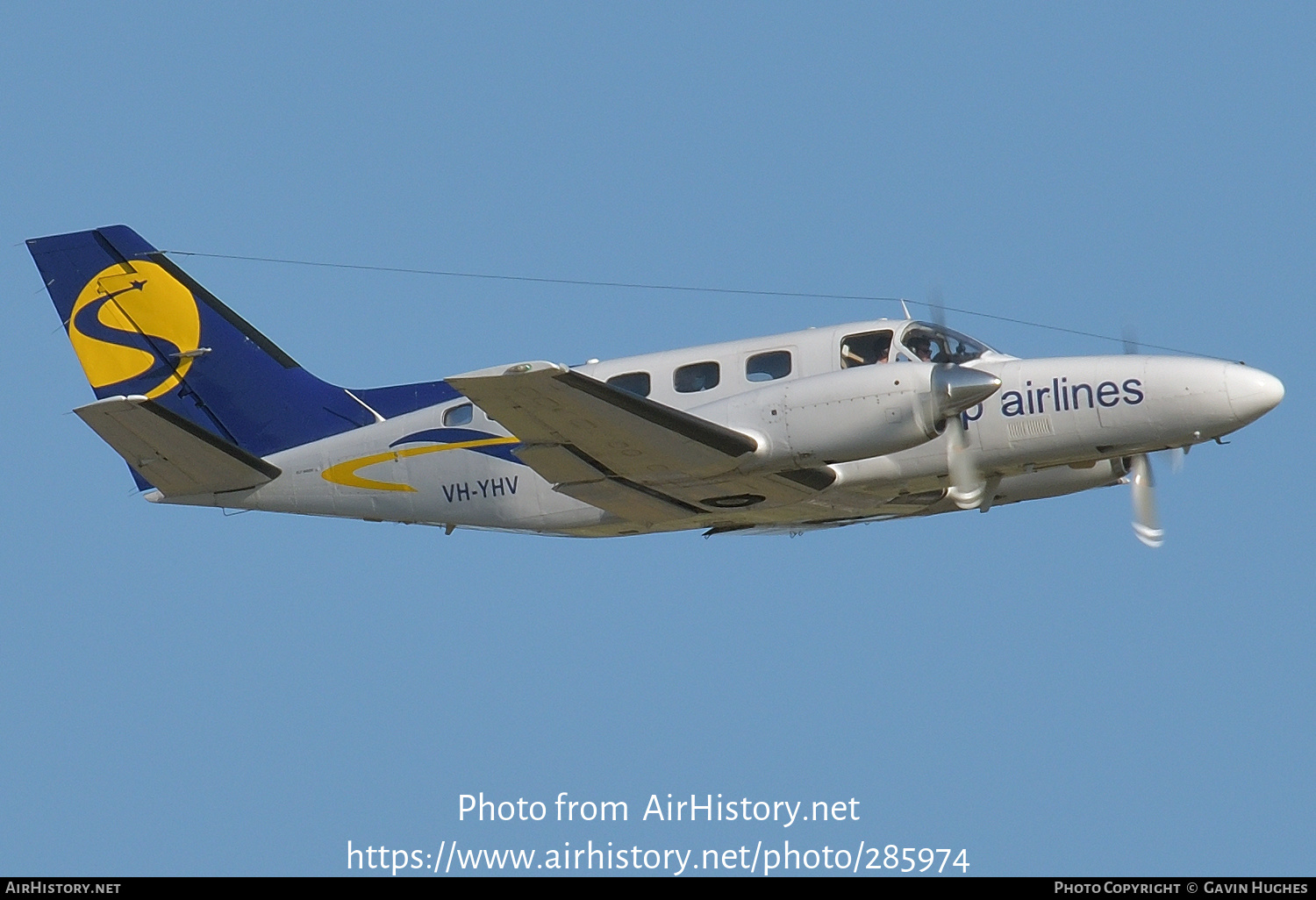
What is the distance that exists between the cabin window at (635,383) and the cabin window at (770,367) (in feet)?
3.33

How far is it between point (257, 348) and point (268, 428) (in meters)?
1.02

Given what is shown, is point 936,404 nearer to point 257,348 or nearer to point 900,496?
point 900,496

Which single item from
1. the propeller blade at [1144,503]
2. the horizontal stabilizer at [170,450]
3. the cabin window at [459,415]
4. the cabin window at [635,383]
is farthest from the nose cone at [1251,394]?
the horizontal stabilizer at [170,450]

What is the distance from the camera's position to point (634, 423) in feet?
47.5

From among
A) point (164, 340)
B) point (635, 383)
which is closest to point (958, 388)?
point (635, 383)

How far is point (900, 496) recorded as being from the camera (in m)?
16.6

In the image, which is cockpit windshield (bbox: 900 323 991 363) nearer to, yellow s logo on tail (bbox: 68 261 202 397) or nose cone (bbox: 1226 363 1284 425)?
nose cone (bbox: 1226 363 1284 425)

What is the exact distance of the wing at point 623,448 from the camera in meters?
14.0

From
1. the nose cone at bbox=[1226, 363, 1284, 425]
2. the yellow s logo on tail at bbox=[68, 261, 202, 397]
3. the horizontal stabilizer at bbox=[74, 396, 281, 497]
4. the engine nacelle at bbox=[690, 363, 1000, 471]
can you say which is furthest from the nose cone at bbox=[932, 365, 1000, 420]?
the yellow s logo on tail at bbox=[68, 261, 202, 397]

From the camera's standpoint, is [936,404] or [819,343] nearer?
[936,404]

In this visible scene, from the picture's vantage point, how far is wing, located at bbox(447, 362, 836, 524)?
45.8 ft

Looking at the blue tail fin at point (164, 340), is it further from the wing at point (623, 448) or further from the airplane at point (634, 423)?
the wing at point (623, 448)

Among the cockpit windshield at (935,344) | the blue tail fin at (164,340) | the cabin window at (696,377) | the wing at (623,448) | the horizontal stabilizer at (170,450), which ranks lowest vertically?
the wing at (623,448)
